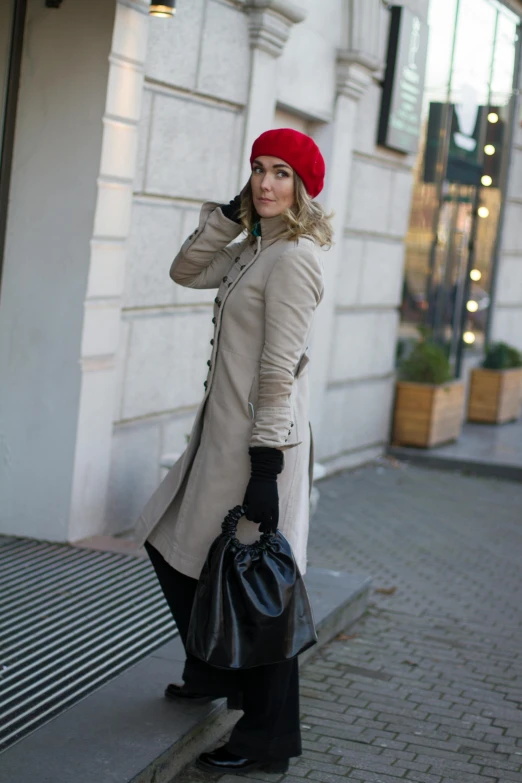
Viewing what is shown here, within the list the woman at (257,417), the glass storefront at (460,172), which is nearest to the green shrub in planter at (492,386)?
the glass storefront at (460,172)

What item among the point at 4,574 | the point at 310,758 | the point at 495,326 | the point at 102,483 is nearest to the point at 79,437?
the point at 102,483

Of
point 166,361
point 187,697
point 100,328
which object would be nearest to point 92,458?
point 100,328

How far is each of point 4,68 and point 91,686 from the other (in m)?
3.44

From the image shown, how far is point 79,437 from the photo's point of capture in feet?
20.5

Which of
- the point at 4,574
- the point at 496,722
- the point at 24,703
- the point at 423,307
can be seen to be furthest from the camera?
the point at 423,307

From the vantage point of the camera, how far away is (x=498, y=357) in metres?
14.4

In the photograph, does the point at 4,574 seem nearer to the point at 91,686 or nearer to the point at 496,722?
the point at 91,686

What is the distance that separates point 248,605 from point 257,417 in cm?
59

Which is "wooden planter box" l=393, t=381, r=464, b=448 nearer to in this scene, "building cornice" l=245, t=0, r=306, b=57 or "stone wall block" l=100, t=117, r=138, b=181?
"building cornice" l=245, t=0, r=306, b=57

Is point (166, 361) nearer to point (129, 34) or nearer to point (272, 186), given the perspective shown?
point (129, 34)

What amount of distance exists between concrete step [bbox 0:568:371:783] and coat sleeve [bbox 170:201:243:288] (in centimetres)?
153

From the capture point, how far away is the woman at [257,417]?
364 cm

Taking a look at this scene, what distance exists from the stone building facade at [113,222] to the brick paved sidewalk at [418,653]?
5.19 ft

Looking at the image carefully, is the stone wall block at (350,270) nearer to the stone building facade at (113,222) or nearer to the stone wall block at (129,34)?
the stone building facade at (113,222)
